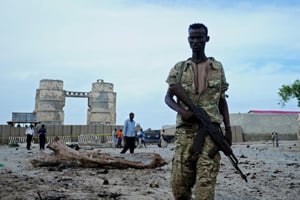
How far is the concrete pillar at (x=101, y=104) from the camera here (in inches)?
1633

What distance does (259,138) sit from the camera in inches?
1307

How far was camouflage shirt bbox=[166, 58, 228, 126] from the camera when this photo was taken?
3.08m

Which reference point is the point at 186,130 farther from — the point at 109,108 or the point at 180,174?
the point at 109,108

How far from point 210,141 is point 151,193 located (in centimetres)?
251

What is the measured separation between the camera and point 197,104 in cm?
308

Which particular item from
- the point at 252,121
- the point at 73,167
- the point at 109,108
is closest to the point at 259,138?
the point at 252,121

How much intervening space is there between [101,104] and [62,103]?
4.31m

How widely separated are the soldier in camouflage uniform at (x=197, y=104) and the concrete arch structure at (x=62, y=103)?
123ft

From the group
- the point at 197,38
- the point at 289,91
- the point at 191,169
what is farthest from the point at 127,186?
the point at 289,91

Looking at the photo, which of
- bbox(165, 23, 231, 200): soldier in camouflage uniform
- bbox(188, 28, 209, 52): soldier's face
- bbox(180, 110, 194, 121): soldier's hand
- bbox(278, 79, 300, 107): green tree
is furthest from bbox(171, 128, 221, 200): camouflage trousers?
bbox(278, 79, 300, 107): green tree

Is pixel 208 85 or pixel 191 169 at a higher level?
pixel 208 85

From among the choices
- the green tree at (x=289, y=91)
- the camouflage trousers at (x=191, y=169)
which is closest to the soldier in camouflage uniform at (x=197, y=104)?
the camouflage trousers at (x=191, y=169)

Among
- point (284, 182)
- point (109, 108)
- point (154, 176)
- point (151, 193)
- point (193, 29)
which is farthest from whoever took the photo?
point (109, 108)

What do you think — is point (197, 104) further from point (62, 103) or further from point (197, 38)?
point (62, 103)
